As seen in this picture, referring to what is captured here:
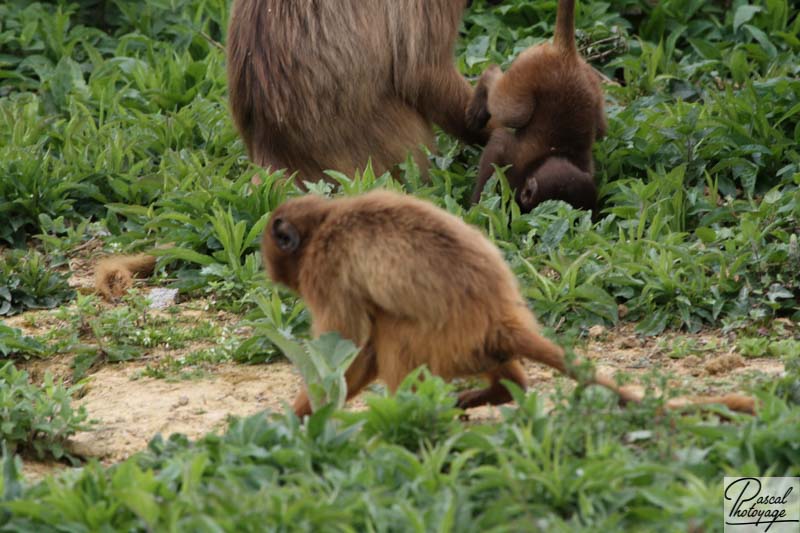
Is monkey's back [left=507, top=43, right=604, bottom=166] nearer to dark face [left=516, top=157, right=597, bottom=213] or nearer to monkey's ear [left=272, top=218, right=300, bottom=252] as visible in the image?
dark face [left=516, top=157, right=597, bottom=213]

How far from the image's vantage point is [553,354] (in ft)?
12.8

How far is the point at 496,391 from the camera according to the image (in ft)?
13.8

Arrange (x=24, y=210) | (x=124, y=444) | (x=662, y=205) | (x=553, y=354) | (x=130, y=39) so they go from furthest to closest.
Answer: (x=130, y=39)
(x=24, y=210)
(x=662, y=205)
(x=124, y=444)
(x=553, y=354)

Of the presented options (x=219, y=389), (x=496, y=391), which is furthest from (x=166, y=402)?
(x=496, y=391)

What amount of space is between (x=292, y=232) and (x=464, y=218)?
1.74 metres

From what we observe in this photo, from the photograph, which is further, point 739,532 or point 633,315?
point 633,315

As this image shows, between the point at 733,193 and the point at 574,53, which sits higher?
the point at 574,53

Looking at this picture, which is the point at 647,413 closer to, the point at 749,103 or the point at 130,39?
the point at 749,103

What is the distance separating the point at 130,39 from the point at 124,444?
14.4 ft

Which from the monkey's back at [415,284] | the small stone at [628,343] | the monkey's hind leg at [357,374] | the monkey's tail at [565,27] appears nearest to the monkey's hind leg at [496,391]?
the monkey's back at [415,284]

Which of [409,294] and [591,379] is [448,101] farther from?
[591,379]

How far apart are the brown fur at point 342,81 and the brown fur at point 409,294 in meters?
2.17

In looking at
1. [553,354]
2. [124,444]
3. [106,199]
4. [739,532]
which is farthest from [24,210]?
[739,532]

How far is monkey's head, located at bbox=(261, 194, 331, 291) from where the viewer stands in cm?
421
